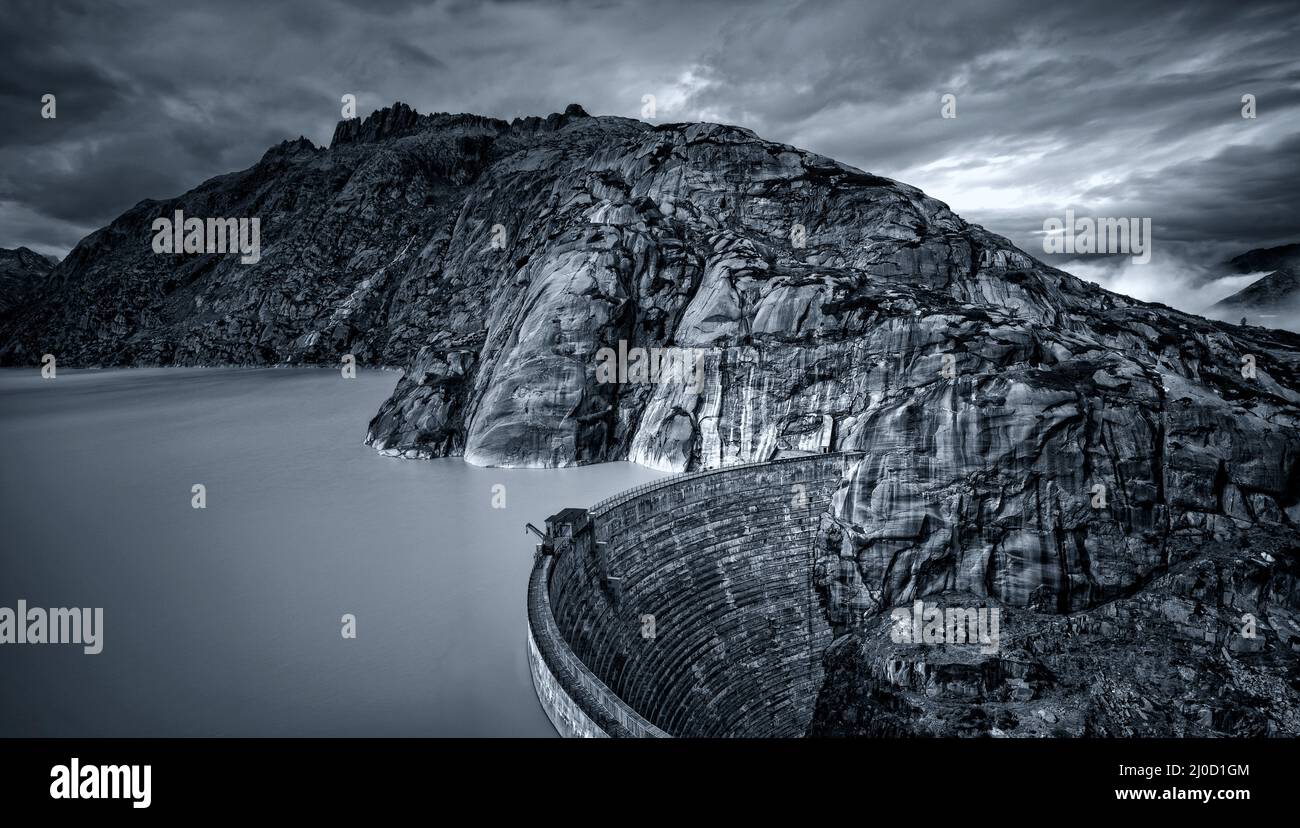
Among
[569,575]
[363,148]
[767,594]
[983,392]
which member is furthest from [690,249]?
[363,148]

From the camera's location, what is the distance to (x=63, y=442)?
77312 mm

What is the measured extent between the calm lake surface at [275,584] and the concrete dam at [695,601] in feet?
12.3

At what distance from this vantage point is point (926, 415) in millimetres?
40969

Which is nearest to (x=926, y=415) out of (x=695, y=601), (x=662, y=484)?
(x=662, y=484)

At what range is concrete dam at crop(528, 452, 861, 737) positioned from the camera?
90.4ft

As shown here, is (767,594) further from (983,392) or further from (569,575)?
(983,392)

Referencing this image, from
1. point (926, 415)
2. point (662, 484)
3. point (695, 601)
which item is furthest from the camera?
point (926, 415)

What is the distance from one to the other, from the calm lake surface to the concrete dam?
3.74m

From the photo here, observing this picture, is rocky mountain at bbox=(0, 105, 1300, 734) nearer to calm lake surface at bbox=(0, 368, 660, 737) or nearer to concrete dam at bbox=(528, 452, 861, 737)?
concrete dam at bbox=(528, 452, 861, 737)

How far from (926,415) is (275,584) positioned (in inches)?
1678

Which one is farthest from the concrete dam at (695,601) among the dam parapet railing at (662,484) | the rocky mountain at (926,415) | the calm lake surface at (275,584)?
the calm lake surface at (275,584)

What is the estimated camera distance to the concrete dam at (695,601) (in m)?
27.5

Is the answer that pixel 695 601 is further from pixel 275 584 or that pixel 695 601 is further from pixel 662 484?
pixel 275 584

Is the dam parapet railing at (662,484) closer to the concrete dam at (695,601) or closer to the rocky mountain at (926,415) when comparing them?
the concrete dam at (695,601)
